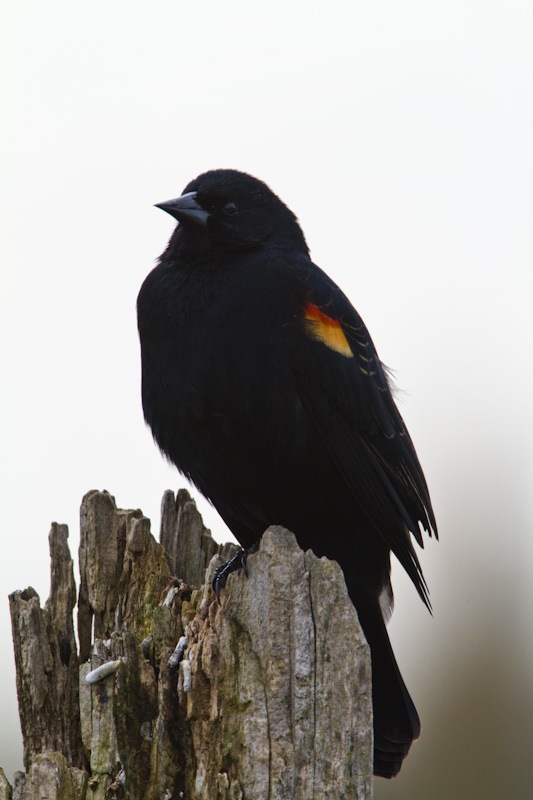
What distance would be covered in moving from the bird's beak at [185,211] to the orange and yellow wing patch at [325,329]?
28.7 inches

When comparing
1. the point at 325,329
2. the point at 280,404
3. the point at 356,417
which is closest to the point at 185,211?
the point at 325,329

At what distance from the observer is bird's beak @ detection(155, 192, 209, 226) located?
4.54 m

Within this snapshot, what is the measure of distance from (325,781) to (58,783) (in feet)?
2.72

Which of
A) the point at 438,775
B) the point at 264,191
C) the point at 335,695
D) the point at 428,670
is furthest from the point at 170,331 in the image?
the point at 428,670

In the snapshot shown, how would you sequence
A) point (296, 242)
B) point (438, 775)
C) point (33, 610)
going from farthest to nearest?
1. point (438, 775)
2. point (296, 242)
3. point (33, 610)

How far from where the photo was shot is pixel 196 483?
4473 millimetres

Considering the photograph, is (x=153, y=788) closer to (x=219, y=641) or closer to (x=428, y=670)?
(x=219, y=641)

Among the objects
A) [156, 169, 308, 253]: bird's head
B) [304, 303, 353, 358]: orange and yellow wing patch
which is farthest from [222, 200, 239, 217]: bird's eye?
[304, 303, 353, 358]: orange and yellow wing patch

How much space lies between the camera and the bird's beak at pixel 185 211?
454 centimetres

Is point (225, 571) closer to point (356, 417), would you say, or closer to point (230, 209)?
point (356, 417)

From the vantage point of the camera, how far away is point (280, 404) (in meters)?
4.08

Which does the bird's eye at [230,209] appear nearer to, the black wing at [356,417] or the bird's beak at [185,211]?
the bird's beak at [185,211]

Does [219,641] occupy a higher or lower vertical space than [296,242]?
lower

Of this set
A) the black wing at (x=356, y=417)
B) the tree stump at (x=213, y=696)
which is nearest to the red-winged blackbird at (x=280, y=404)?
the black wing at (x=356, y=417)
